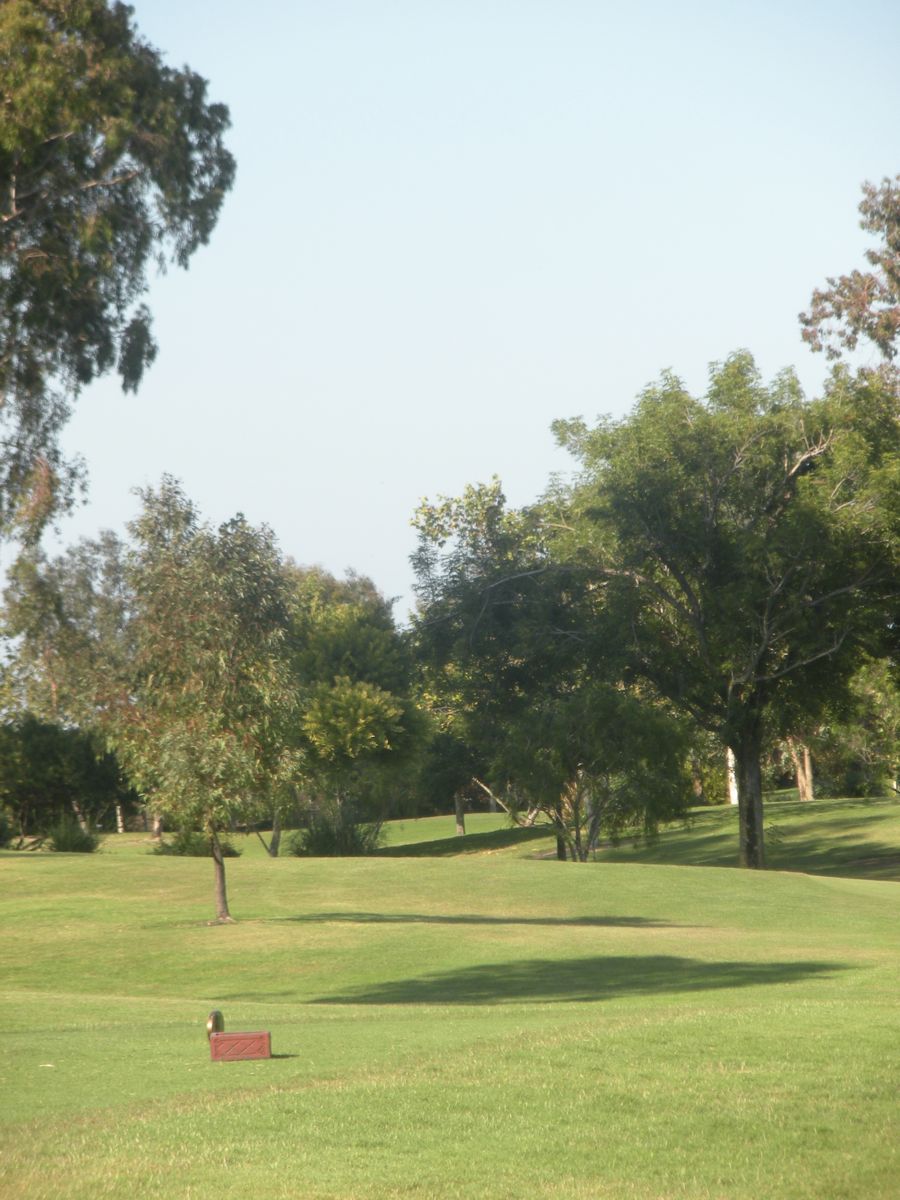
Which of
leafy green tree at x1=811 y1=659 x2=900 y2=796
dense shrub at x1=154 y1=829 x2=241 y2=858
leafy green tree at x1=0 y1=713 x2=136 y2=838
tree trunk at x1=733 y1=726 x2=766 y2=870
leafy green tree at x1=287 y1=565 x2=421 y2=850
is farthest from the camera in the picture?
leafy green tree at x1=811 y1=659 x2=900 y2=796

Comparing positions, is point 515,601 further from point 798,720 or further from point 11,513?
point 11,513

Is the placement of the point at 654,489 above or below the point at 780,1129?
above

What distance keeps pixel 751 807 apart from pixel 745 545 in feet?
28.6

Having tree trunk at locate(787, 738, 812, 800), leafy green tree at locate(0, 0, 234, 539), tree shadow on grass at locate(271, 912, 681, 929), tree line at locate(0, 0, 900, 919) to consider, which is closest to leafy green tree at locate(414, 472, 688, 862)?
tree line at locate(0, 0, 900, 919)

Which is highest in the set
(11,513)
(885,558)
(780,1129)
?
(885,558)

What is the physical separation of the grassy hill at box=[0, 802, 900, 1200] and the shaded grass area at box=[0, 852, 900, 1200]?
0.04 metres

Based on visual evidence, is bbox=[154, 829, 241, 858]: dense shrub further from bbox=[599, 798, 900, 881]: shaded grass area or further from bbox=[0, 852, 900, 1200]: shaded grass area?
bbox=[0, 852, 900, 1200]: shaded grass area

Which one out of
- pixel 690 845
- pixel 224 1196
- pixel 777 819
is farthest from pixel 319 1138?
pixel 777 819

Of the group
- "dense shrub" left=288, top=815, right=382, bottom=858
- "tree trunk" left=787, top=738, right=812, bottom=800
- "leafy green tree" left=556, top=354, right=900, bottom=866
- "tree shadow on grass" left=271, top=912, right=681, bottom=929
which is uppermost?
"leafy green tree" left=556, top=354, right=900, bottom=866

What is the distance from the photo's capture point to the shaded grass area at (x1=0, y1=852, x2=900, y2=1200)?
28.3 feet

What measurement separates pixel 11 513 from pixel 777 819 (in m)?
44.6

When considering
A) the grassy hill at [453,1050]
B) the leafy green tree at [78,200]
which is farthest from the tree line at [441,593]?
the grassy hill at [453,1050]

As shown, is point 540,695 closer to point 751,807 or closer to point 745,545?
point 751,807

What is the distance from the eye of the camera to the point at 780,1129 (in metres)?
9.67
